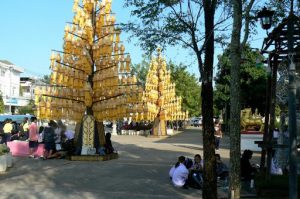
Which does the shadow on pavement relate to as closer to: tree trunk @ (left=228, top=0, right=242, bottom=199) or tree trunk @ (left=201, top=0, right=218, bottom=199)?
tree trunk @ (left=201, top=0, right=218, bottom=199)

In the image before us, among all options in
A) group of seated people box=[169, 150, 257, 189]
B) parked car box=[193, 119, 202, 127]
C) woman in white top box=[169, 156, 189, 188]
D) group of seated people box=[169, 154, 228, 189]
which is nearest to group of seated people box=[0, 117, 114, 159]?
group of seated people box=[169, 150, 257, 189]

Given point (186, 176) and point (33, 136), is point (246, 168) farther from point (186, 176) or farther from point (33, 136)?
point (33, 136)

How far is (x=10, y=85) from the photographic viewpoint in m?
79.1

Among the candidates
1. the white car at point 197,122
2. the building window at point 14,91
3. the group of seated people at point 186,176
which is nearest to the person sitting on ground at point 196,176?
the group of seated people at point 186,176

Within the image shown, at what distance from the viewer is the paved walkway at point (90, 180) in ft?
39.6

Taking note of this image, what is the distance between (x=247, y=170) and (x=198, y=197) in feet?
9.24

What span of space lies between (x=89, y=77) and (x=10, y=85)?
60.5 metres

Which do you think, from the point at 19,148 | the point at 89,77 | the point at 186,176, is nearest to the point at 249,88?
the point at 89,77

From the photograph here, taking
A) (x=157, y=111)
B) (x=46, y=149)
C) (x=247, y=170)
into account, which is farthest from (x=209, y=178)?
(x=157, y=111)

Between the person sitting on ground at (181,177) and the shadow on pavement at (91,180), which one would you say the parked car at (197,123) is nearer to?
the shadow on pavement at (91,180)

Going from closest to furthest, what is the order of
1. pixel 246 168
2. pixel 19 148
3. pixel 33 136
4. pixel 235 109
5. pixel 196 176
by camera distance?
pixel 235 109 < pixel 196 176 < pixel 246 168 < pixel 33 136 < pixel 19 148

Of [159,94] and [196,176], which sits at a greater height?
[159,94]

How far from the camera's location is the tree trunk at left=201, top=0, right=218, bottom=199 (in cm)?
968

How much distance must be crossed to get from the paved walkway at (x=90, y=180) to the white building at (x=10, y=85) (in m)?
57.5
